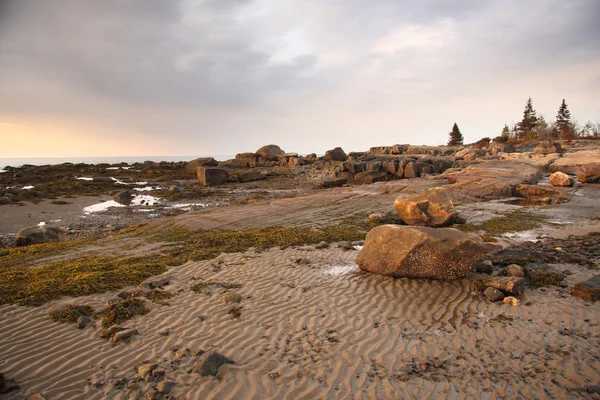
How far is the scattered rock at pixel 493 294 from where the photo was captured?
684cm

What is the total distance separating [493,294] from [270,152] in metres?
45.9

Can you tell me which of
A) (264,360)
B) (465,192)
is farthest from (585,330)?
(465,192)

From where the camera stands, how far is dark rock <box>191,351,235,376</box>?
472 cm

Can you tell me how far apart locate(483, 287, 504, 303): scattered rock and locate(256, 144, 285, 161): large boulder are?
145ft

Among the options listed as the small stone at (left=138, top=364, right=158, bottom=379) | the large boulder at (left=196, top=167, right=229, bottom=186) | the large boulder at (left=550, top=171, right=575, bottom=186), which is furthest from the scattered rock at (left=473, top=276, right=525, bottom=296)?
the large boulder at (left=196, top=167, right=229, bottom=186)

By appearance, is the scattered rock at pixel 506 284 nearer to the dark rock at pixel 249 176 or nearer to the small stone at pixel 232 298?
the small stone at pixel 232 298

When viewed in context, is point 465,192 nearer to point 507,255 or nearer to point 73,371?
point 507,255

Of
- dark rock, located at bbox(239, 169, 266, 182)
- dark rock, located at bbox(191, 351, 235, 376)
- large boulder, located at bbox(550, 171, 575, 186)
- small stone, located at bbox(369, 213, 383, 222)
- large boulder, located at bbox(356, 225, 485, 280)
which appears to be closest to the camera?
dark rock, located at bbox(191, 351, 235, 376)

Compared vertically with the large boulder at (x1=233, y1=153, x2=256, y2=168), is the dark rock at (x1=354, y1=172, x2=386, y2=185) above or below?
below

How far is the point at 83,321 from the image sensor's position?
6.03m

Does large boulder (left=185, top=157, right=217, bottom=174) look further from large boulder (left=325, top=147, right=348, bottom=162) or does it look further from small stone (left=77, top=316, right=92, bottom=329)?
small stone (left=77, top=316, right=92, bottom=329)

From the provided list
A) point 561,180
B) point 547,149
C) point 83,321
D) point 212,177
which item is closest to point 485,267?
point 83,321

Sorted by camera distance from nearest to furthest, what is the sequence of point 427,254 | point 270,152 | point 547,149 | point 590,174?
1. point 427,254
2. point 590,174
3. point 547,149
4. point 270,152

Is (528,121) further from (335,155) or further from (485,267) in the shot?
(485,267)
